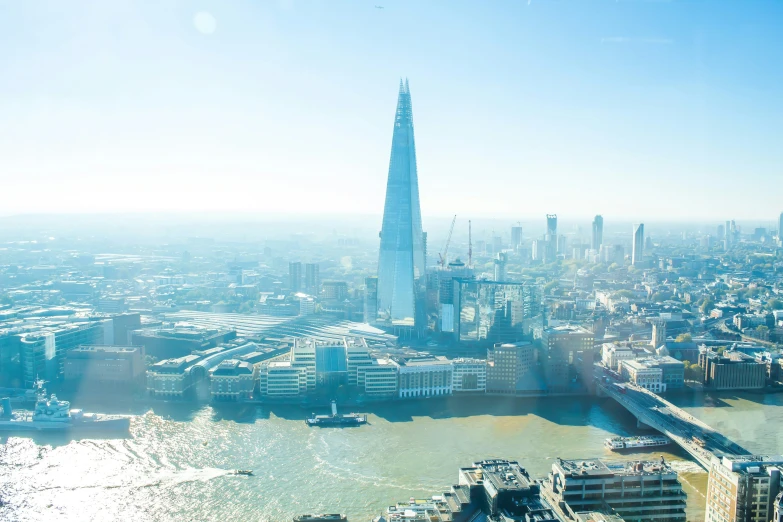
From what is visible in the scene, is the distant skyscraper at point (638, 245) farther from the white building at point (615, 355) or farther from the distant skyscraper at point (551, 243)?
the white building at point (615, 355)

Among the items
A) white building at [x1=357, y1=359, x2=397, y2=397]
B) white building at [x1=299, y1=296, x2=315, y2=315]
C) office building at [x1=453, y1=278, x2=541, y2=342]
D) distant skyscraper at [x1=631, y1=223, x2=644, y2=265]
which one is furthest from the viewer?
distant skyscraper at [x1=631, y1=223, x2=644, y2=265]

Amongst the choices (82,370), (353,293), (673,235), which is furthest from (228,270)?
(673,235)

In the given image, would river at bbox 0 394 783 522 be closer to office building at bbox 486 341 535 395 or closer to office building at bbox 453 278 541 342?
office building at bbox 486 341 535 395

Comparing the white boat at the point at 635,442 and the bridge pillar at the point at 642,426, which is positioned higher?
the white boat at the point at 635,442

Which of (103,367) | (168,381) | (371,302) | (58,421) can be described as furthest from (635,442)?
(371,302)

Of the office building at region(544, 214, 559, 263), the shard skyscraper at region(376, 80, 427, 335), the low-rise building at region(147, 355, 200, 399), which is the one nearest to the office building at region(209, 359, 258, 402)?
the low-rise building at region(147, 355, 200, 399)

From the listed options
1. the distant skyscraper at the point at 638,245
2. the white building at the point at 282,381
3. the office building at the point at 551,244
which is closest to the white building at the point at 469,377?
the white building at the point at 282,381

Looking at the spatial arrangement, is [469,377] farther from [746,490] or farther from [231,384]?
[746,490]

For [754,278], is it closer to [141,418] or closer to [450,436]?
[450,436]
